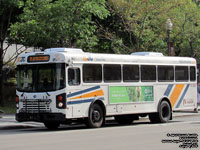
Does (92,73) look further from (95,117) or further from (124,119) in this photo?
(124,119)

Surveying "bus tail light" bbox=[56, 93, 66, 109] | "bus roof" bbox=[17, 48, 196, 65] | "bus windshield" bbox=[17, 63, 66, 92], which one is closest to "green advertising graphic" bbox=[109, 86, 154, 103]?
"bus roof" bbox=[17, 48, 196, 65]

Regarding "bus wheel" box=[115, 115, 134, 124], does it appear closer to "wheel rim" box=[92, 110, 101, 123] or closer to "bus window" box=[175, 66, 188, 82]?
"bus window" box=[175, 66, 188, 82]

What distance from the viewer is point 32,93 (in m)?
20.0

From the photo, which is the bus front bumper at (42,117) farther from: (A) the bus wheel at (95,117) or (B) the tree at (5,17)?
(B) the tree at (5,17)

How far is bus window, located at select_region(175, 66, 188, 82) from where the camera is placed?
994 inches

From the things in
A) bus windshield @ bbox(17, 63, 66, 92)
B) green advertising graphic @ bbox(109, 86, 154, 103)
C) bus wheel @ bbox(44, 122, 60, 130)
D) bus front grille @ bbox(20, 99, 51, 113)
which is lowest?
bus wheel @ bbox(44, 122, 60, 130)

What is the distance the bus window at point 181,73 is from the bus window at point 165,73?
392mm

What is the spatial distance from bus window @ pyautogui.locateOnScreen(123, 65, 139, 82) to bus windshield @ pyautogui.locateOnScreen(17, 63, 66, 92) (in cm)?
381

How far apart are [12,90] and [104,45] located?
11.1 meters

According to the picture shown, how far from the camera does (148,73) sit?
77.7 ft

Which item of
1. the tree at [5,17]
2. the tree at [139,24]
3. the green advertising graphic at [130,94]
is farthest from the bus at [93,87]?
the tree at [5,17]

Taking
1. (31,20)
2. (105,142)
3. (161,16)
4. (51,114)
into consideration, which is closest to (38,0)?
(31,20)

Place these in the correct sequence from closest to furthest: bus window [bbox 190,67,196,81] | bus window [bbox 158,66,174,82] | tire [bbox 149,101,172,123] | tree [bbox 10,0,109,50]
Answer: tire [bbox 149,101,172,123] < bus window [bbox 158,66,174,82] < bus window [bbox 190,67,196,81] < tree [bbox 10,0,109,50]

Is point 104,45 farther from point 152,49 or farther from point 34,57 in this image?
point 34,57
